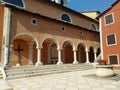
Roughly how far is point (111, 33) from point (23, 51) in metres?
11.8

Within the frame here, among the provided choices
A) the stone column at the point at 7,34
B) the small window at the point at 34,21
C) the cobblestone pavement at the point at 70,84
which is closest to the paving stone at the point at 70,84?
the cobblestone pavement at the point at 70,84

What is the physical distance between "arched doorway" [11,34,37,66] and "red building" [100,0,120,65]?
386 inches

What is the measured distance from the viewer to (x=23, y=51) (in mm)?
19344

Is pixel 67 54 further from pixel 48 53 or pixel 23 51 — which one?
pixel 23 51

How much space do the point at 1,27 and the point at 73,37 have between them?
10225mm

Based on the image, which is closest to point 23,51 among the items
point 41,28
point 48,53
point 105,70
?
point 41,28

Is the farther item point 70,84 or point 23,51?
point 23,51

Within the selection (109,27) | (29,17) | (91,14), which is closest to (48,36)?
(29,17)

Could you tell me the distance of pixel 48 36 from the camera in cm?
1875

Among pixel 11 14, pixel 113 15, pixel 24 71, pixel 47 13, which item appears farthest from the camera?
pixel 47 13

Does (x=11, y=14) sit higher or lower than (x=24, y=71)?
higher

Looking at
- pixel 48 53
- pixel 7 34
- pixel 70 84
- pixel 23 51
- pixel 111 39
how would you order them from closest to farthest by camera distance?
pixel 70 84, pixel 7 34, pixel 23 51, pixel 111 39, pixel 48 53

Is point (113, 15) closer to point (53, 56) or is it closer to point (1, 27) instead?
point (53, 56)

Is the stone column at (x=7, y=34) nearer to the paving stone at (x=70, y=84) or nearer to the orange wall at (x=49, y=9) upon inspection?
the orange wall at (x=49, y=9)
